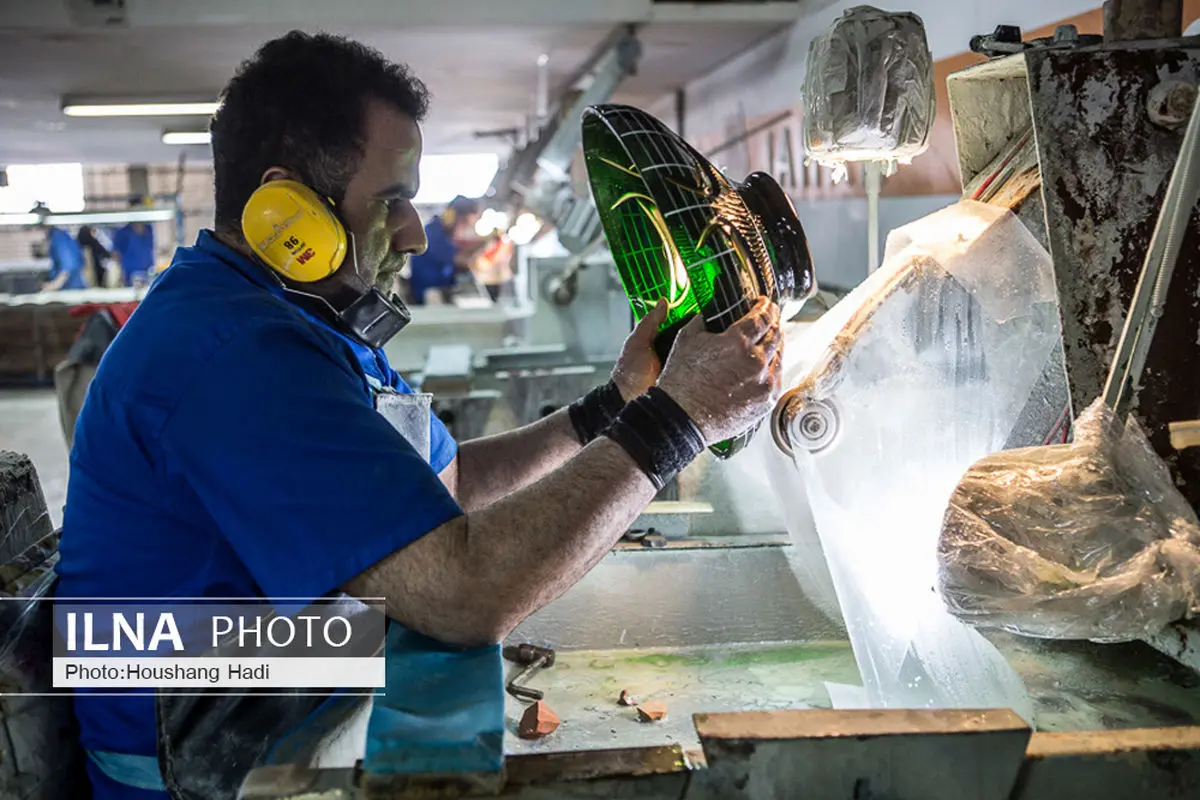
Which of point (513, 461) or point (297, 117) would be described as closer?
point (297, 117)

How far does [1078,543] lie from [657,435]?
0.51m

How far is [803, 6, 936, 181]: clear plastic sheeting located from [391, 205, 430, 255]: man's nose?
0.67m

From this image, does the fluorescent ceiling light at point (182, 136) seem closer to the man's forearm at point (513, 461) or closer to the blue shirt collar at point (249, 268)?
the man's forearm at point (513, 461)

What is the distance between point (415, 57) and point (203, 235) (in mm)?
5244

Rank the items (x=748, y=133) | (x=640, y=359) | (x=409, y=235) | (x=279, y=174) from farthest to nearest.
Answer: (x=748, y=133), (x=640, y=359), (x=409, y=235), (x=279, y=174)

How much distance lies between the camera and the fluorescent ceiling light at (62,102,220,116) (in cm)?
728

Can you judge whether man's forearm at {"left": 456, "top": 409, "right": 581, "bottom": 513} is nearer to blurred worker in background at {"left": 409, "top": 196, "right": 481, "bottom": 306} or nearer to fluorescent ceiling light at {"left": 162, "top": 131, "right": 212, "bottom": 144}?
fluorescent ceiling light at {"left": 162, "top": 131, "right": 212, "bottom": 144}

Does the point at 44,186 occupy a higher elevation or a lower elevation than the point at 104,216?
higher

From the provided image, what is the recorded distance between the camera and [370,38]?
218 inches

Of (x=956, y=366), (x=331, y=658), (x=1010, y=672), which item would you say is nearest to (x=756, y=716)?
(x=1010, y=672)

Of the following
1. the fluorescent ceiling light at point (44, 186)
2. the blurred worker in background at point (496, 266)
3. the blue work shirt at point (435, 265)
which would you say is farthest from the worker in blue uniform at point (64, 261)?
the blue work shirt at point (435, 265)

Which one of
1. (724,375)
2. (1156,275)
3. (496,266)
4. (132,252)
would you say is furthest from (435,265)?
(1156,275)

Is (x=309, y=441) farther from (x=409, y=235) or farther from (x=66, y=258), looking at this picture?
(x=66, y=258)

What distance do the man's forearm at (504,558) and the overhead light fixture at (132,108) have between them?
699 centimetres
